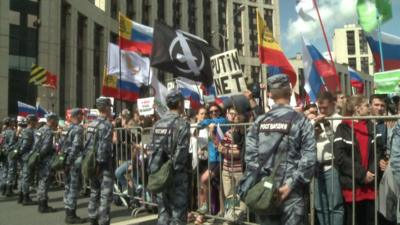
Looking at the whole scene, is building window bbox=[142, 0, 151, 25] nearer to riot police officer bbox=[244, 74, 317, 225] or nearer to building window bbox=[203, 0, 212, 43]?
building window bbox=[203, 0, 212, 43]

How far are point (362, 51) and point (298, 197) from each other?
101 m

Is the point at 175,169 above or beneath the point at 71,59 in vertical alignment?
beneath

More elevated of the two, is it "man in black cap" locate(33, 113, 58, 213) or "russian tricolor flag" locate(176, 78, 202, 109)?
"russian tricolor flag" locate(176, 78, 202, 109)

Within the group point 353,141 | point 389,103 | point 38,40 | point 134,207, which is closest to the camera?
point 353,141

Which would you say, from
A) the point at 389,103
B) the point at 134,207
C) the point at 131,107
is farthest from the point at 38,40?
the point at 389,103

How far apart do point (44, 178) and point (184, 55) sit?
3549mm

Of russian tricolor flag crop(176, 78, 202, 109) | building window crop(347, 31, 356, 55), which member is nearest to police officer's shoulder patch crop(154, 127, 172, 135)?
russian tricolor flag crop(176, 78, 202, 109)

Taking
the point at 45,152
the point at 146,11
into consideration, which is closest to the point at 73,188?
the point at 45,152

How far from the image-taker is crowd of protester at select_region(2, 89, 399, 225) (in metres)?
5.25

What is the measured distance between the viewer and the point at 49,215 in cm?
889

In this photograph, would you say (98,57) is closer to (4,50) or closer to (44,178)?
(4,50)

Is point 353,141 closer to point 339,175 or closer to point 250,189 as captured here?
point 339,175

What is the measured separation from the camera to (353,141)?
5258 millimetres

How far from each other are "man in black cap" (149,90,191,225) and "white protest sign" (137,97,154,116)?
4843mm
